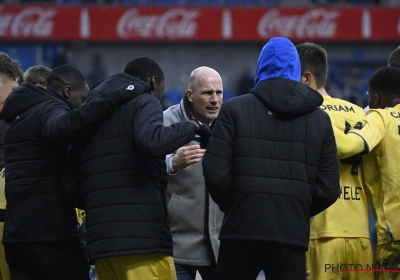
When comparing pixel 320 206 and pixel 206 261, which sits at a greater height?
pixel 320 206

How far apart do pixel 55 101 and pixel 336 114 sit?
5.77ft

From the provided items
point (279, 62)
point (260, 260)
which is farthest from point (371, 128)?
point (260, 260)

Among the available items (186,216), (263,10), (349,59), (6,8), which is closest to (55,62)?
(6,8)

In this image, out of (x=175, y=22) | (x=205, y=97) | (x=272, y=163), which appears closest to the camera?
(x=272, y=163)

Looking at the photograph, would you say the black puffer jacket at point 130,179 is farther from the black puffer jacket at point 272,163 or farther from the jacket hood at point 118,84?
the black puffer jacket at point 272,163

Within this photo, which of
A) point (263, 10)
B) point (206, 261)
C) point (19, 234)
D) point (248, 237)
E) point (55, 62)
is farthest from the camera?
point (263, 10)

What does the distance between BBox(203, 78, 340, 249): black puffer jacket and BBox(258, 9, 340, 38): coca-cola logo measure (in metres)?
22.6

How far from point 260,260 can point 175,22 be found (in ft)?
75.8

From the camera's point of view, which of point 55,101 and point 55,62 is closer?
point 55,101

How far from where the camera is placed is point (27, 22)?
27.2 m

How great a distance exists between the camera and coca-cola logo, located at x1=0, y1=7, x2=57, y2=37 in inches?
1070

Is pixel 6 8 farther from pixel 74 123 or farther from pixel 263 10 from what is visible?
pixel 74 123

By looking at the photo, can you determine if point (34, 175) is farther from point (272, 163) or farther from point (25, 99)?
point (272, 163)

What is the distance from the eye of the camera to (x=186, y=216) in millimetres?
5844
